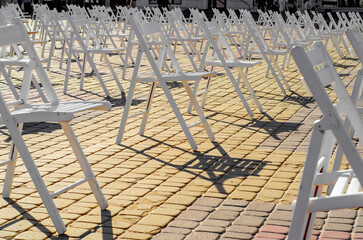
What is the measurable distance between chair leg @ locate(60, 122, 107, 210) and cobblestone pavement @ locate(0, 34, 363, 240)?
8 cm

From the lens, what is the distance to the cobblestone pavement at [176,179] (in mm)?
3951

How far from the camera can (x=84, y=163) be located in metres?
4.24

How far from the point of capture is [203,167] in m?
5.39

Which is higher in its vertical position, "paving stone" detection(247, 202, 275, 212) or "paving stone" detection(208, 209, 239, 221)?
"paving stone" detection(208, 209, 239, 221)

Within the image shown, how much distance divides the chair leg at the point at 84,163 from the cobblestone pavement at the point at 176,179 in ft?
0.27

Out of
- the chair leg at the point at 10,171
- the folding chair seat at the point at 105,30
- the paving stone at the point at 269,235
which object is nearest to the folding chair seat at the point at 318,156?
the paving stone at the point at 269,235

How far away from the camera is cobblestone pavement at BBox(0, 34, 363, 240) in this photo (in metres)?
3.95

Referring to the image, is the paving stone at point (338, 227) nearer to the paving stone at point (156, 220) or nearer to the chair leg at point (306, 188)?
the paving stone at point (156, 220)

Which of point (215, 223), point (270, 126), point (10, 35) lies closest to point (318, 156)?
point (215, 223)

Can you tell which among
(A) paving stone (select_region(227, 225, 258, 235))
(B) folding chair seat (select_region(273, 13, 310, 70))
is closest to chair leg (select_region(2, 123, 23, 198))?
(A) paving stone (select_region(227, 225, 258, 235))

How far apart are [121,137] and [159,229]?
7.82 feet

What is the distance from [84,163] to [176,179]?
1.00m

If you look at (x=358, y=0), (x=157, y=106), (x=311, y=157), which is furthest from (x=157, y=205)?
(x=358, y=0)

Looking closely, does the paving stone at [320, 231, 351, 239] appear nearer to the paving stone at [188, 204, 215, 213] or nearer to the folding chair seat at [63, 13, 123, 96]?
the paving stone at [188, 204, 215, 213]
